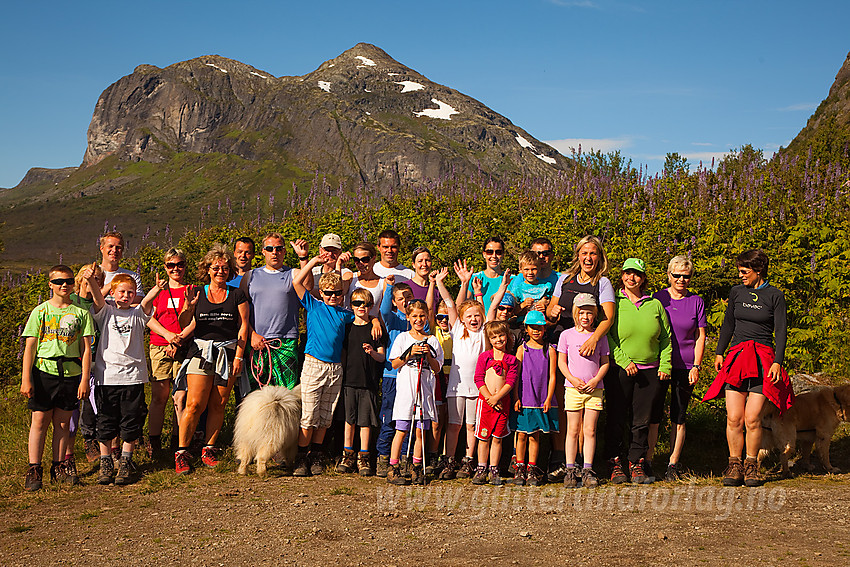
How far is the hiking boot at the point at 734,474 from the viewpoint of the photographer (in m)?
6.58

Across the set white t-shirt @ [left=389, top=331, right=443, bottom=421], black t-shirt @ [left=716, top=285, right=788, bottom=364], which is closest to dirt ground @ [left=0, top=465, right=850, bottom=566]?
white t-shirt @ [left=389, top=331, right=443, bottom=421]

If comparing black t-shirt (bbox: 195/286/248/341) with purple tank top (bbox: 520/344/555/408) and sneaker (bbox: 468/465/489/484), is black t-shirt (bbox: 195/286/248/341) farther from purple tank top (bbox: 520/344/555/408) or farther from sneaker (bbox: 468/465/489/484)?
purple tank top (bbox: 520/344/555/408)

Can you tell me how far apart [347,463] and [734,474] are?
12.3 ft

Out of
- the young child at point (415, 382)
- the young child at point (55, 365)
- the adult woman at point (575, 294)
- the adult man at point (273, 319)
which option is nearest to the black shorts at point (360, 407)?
the young child at point (415, 382)

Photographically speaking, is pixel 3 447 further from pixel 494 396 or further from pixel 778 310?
pixel 778 310

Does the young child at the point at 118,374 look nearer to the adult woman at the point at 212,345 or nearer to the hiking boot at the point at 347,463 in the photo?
the adult woman at the point at 212,345

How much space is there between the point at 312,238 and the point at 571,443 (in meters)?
6.92

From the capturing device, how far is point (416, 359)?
6.91m

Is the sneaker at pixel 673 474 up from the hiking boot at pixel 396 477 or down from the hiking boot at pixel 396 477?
up

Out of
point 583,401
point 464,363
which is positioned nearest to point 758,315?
point 583,401

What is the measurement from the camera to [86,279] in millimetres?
6934

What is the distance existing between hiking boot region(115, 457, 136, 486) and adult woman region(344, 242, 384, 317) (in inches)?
106

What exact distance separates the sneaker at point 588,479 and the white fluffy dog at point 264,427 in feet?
9.40

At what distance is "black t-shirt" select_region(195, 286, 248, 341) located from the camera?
23.5 feet
